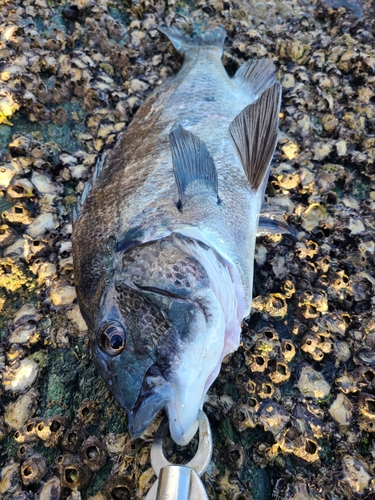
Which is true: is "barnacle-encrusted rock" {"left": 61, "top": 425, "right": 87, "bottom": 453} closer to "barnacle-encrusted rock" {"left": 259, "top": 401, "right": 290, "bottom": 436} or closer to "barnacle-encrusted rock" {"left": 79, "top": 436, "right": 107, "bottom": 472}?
"barnacle-encrusted rock" {"left": 79, "top": 436, "right": 107, "bottom": 472}

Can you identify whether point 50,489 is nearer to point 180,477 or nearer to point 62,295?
point 180,477

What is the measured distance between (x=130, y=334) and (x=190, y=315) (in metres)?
0.27

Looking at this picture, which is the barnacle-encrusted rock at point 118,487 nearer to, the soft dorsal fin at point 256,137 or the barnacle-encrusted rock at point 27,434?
the barnacle-encrusted rock at point 27,434

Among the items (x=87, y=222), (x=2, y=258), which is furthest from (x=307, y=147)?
(x=2, y=258)

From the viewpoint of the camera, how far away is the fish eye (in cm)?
152

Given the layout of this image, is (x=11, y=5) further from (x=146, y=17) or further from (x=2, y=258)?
(x=2, y=258)

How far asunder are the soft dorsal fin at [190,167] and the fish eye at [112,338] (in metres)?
0.69

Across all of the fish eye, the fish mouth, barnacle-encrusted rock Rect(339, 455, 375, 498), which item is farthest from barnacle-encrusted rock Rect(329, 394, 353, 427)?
the fish eye

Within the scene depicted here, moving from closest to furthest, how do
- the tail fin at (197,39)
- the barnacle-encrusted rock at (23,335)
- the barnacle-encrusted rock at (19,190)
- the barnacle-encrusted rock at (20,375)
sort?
1. the barnacle-encrusted rock at (20,375)
2. the barnacle-encrusted rock at (23,335)
3. the barnacle-encrusted rock at (19,190)
4. the tail fin at (197,39)

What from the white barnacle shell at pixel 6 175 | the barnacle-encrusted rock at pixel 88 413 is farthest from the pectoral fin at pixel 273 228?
the white barnacle shell at pixel 6 175

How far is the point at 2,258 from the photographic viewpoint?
2355 millimetres

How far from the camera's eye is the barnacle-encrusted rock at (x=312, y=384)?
1.89 m

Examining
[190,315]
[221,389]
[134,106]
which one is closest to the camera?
[190,315]

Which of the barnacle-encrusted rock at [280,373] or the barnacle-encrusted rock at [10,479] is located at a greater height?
the barnacle-encrusted rock at [280,373]
